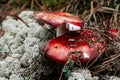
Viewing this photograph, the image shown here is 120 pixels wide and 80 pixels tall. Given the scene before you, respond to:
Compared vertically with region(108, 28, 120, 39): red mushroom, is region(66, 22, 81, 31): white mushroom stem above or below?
above

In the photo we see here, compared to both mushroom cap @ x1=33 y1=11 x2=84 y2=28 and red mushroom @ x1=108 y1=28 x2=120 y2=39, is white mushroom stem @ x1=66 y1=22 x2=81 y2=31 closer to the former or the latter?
mushroom cap @ x1=33 y1=11 x2=84 y2=28

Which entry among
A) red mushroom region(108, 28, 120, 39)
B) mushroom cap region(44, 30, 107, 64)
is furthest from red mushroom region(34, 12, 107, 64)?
red mushroom region(108, 28, 120, 39)

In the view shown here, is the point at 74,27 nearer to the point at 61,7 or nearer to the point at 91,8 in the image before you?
the point at 91,8

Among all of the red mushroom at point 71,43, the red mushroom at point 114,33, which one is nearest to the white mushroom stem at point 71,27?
the red mushroom at point 71,43

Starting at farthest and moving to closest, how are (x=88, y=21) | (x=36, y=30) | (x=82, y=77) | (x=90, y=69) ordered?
(x=88, y=21)
(x=36, y=30)
(x=90, y=69)
(x=82, y=77)

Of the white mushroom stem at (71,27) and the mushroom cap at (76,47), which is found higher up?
the white mushroom stem at (71,27)

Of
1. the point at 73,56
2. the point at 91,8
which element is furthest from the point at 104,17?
the point at 73,56

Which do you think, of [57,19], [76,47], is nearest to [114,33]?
[76,47]

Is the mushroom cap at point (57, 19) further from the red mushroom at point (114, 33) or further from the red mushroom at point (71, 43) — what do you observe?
the red mushroom at point (114, 33)

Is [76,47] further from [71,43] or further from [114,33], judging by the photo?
Result: [114,33]
